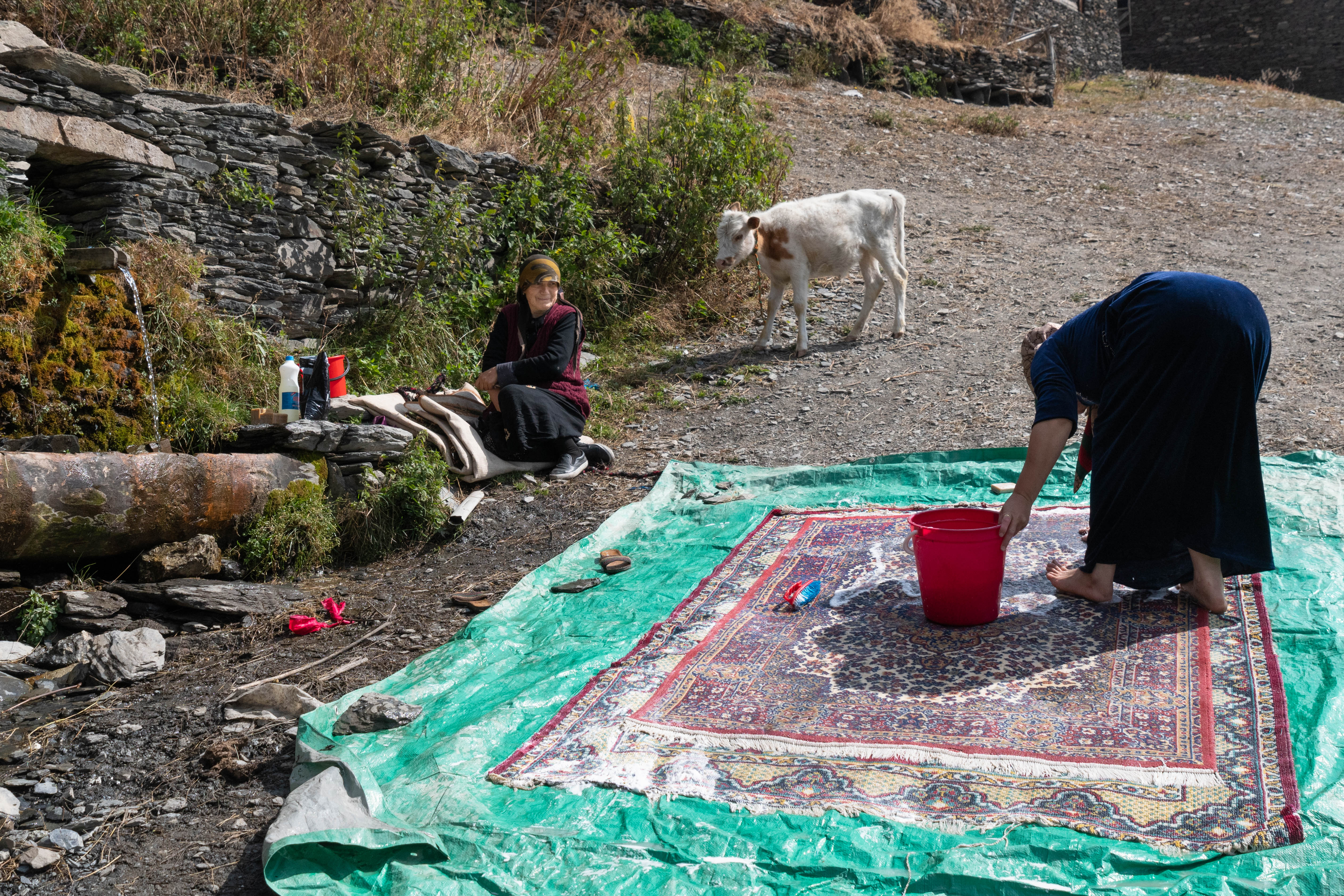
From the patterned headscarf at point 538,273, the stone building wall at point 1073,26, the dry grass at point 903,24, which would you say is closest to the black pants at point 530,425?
the patterned headscarf at point 538,273

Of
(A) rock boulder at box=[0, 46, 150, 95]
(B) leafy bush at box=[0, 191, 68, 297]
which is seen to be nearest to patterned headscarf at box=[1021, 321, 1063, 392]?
(B) leafy bush at box=[0, 191, 68, 297]

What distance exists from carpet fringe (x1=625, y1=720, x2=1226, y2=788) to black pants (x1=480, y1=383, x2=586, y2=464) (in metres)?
3.25

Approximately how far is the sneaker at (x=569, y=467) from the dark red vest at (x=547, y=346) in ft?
1.00

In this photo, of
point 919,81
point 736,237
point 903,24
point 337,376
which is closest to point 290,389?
point 337,376

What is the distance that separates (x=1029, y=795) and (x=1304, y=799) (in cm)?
59

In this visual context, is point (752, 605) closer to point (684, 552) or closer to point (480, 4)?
point (684, 552)

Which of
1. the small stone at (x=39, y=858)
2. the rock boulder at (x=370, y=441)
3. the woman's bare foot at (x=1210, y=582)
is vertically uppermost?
the rock boulder at (x=370, y=441)

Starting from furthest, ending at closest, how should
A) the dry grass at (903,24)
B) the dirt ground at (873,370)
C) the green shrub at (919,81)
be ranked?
the dry grass at (903,24)
the green shrub at (919,81)
the dirt ground at (873,370)

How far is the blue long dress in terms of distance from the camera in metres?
2.95

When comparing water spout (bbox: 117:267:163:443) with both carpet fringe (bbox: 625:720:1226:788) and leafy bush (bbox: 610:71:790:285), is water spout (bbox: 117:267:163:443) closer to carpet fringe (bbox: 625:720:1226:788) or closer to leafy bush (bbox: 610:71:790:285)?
carpet fringe (bbox: 625:720:1226:788)

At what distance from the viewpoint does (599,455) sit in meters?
6.02

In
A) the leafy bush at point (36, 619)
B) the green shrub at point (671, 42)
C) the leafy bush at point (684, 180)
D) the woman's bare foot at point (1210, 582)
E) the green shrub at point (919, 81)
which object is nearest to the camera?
the woman's bare foot at point (1210, 582)

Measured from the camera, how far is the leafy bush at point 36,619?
12.7 feet

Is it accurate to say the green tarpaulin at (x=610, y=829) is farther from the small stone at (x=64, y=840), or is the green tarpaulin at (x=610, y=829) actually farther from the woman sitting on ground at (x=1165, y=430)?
the small stone at (x=64, y=840)
